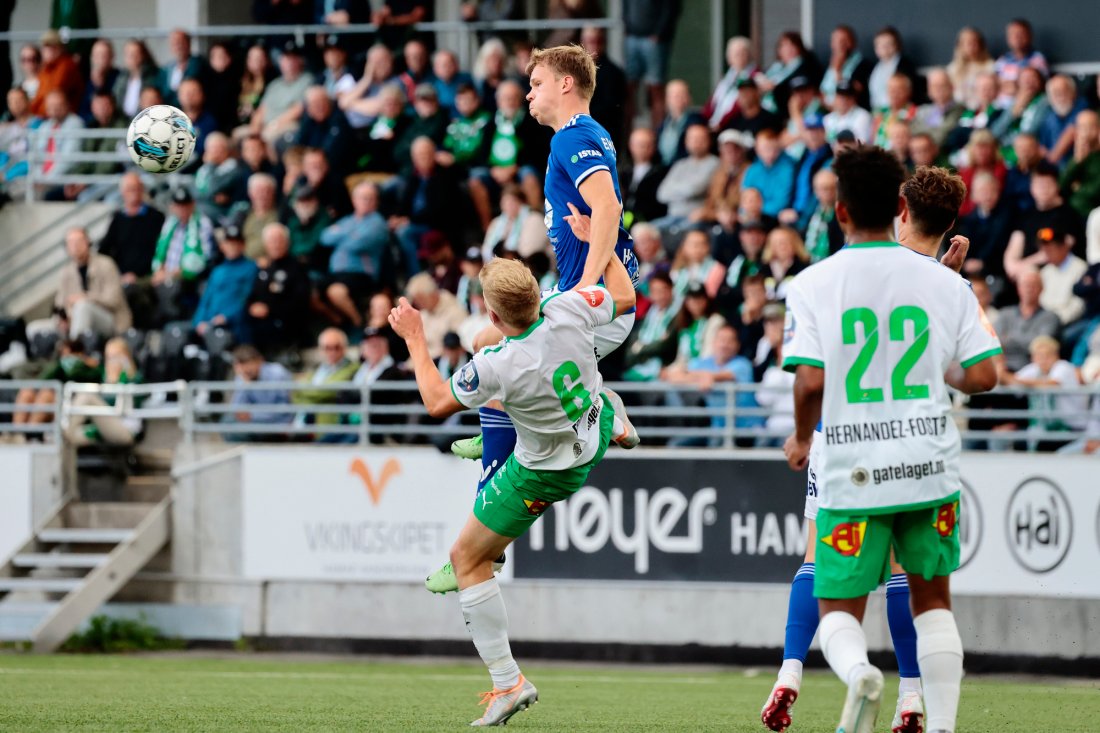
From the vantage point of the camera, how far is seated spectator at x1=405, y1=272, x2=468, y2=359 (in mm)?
15398

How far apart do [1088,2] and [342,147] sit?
24.5ft

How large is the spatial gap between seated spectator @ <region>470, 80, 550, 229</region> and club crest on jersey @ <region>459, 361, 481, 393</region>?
9672mm

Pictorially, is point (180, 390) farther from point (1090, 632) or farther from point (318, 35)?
point (1090, 632)

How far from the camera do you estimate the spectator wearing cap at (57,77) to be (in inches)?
800

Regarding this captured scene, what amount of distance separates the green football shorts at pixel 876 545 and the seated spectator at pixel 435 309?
30.9ft

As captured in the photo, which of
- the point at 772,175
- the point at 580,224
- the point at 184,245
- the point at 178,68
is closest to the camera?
the point at 580,224

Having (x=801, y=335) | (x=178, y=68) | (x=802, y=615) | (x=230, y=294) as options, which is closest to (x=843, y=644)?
(x=801, y=335)

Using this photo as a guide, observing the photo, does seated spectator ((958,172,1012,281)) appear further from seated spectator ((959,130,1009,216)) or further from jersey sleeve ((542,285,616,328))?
jersey sleeve ((542,285,616,328))

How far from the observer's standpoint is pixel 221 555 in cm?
1538

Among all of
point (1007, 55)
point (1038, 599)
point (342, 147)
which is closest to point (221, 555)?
point (342, 147)

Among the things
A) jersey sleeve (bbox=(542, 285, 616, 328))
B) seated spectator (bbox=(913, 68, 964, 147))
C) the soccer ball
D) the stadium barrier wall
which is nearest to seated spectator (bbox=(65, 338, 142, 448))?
the stadium barrier wall

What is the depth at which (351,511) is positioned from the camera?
1489cm

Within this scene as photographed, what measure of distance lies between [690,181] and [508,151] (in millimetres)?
1908

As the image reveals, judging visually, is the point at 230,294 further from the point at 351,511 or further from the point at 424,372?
the point at 424,372
